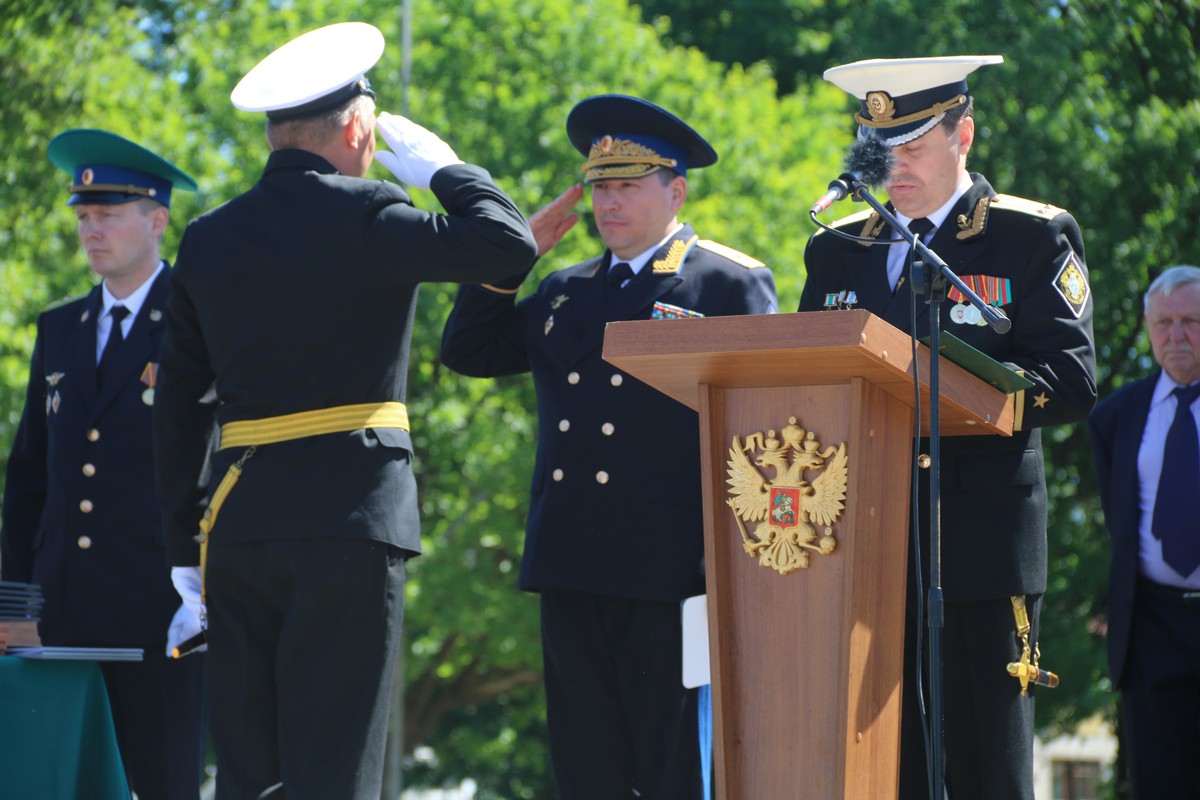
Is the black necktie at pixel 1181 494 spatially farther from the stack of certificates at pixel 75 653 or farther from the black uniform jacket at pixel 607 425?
the stack of certificates at pixel 75 653

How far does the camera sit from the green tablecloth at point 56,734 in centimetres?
443

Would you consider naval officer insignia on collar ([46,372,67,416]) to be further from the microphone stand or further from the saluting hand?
the microphone stand

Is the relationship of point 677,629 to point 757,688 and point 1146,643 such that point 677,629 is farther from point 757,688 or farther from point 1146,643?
point 1146,643

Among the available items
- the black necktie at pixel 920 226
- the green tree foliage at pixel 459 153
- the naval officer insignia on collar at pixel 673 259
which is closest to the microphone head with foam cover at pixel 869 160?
the black necktie at pixel 920 226

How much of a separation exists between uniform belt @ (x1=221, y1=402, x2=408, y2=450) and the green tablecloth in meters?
0.98

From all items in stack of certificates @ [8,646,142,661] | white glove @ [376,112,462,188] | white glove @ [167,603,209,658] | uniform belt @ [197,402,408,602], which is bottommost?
stack of certificates @ [8,646,142,661]

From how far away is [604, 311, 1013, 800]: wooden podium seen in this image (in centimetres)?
339

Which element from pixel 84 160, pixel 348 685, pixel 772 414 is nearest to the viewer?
pixel 772 414

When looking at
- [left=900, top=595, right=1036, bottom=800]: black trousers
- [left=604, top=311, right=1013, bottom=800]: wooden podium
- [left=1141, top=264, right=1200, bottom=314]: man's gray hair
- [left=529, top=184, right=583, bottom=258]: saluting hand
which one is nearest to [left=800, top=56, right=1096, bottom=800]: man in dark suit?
[left=900, top=595, right=1036, bottom=800]: black trousers

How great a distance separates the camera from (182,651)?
4.69 metres

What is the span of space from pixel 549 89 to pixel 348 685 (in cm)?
1307

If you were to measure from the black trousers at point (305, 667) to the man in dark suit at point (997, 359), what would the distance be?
1355mm

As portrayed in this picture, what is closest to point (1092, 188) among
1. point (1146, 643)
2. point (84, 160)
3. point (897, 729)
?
point (1146, 643)

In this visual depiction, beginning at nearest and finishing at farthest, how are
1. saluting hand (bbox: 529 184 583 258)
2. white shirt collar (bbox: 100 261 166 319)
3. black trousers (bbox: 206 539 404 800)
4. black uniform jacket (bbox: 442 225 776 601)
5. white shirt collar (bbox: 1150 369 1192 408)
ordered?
black trousers (bbox: 206 539 404 800) < black uniform jacket (bbox: 442 225 776 601) < saluting hand (bbox: 529 184 583 258) < white shirt collar (bbox: 100 261 166 319) < white shirt collar (bbox: 1150 369 1192 408)
